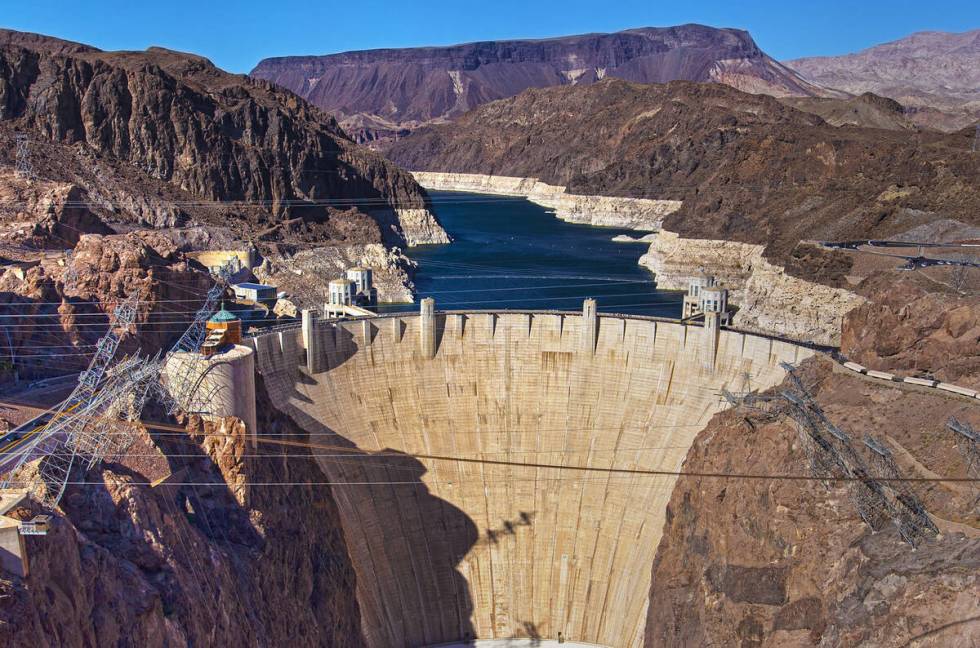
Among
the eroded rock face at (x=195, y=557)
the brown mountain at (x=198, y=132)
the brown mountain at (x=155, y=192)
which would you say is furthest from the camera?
the brown mountain at (x=198, y=132)

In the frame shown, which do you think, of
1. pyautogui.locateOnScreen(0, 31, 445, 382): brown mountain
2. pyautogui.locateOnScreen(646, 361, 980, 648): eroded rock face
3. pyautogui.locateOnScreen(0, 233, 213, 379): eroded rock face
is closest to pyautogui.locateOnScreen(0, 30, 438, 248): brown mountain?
pyautogui.locateOnScreen(0, 31, 445, 382): brown mountain

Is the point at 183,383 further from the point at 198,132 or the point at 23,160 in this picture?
the point at 198,132

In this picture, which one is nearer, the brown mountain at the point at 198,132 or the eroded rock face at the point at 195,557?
the eroded rock face at the point at 195,557

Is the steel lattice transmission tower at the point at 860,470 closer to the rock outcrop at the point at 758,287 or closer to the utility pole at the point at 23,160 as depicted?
the rock outcrop at the point at 758,287

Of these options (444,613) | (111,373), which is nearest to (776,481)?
(444,613)

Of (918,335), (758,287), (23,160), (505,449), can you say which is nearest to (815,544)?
(918,335)

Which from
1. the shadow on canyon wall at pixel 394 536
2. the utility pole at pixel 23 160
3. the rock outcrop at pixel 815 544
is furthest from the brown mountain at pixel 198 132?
the rock outcrop at pixel 815 544
